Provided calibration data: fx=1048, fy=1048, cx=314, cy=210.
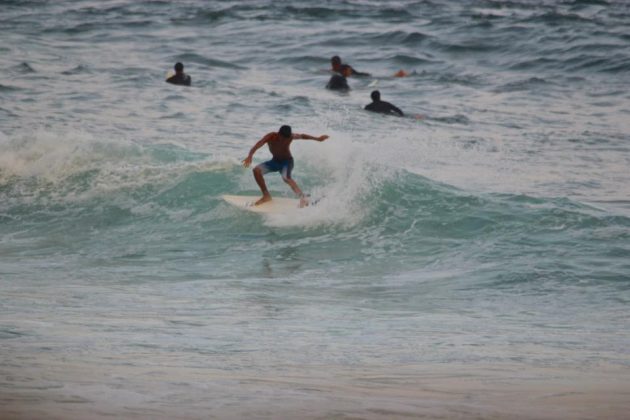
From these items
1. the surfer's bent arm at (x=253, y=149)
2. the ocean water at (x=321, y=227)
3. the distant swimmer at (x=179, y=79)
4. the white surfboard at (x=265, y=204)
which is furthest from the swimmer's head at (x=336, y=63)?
the surfer's bent arm at (x=253, y=149)

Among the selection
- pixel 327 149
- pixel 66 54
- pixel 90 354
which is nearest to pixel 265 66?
pixel 66 54

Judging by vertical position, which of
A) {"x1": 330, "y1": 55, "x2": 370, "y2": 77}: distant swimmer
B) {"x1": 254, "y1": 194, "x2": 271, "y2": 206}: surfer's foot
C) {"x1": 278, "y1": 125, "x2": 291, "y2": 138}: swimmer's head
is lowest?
{"x1": 254, "y1": 194, "x2": 271, "y2": 206}: surfer's foot

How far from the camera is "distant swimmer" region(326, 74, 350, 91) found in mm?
23516

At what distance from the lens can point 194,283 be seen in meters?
10.4

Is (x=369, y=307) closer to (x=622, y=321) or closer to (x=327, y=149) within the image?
(x=622, y=321)

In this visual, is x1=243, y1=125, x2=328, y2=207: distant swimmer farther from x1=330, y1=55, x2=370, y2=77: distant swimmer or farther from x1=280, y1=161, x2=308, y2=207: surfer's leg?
x1=330, y1=55, x2=370, y2=77: distant swimmer

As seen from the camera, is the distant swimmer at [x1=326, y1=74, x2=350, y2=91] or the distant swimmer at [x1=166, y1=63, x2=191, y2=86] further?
the distant swimmer at [x1=326, y1=74, x2=350, y2=91]

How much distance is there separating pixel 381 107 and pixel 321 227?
26.0ft

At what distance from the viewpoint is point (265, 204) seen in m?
13.8

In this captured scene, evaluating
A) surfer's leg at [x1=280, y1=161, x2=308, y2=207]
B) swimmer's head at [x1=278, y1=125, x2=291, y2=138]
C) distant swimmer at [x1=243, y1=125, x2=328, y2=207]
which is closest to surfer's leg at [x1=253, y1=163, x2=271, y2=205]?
distant swimmer at [x1=243, y1=125, x2=328, y2=207]

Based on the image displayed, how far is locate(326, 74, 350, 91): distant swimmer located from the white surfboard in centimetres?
954

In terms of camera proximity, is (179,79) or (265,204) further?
(179,79)

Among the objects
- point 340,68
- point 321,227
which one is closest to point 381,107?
point 340,68

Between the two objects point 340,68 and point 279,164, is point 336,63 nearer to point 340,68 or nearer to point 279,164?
point 340,68
